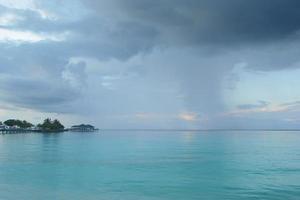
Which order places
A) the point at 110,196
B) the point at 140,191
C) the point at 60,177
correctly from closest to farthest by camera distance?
the point at 110,196
the point at 140,191
the point at 60,177

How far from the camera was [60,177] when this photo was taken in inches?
1713

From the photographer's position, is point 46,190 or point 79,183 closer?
point 46,190

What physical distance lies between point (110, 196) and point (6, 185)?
1250cm

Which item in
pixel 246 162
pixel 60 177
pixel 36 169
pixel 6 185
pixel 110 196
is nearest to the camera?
pixel 110 196

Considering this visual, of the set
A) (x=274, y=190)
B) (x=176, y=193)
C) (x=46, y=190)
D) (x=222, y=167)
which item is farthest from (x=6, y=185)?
(x=222, y=167)

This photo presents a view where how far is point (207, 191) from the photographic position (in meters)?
35.4

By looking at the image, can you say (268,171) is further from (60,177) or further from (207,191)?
(60,177)

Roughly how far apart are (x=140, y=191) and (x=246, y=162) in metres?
31.2

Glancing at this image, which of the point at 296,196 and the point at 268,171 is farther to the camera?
the point at 268,171

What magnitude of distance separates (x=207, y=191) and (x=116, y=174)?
14.9 metres

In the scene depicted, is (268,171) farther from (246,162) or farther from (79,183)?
(79,183)

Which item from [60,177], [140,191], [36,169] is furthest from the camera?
[36,169]

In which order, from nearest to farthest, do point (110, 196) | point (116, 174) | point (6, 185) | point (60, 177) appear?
1. point (110, 196)
2. point (6, 185)
3. point (60, 177)
4. point (116, 174)

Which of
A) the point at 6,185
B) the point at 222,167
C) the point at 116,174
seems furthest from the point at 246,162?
the point at 6,185
